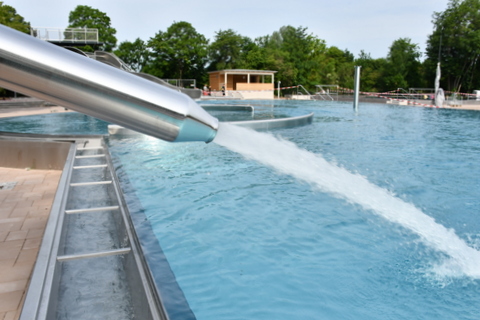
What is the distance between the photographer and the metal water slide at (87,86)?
65 centimetres

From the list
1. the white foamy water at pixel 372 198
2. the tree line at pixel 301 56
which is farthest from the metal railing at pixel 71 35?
the white foamy water at pixel 372 198

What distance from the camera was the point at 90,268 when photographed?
2471mm

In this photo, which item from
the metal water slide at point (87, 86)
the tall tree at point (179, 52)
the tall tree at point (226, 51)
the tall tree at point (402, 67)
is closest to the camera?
the metal water slide at point (87, 86)

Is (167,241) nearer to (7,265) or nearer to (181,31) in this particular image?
(7,265)

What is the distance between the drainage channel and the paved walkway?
42 cm

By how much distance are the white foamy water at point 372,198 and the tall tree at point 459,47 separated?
42.8 m

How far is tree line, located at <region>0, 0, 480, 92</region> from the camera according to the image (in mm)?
44781

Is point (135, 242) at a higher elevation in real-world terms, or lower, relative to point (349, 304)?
higher

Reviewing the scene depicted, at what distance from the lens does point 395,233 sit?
4.56 meters

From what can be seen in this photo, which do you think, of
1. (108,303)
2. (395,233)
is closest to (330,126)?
(395,233)

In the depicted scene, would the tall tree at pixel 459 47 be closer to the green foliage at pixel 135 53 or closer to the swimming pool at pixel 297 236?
the green foliage at pixel 135 53

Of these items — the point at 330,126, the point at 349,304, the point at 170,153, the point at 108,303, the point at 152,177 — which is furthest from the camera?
the point at 330,126

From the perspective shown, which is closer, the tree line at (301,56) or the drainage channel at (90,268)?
the drainage channel at (90,268)

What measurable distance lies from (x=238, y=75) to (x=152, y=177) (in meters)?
42.5
